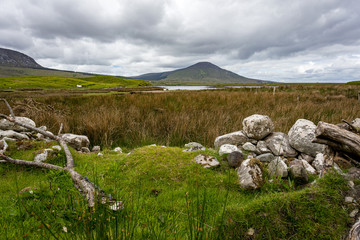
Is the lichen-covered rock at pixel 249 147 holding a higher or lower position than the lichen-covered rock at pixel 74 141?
higher

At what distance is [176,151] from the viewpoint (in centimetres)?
344

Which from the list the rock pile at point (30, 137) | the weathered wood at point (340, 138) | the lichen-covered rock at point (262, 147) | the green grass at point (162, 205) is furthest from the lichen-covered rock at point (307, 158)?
the rock pile at point (30, 137)

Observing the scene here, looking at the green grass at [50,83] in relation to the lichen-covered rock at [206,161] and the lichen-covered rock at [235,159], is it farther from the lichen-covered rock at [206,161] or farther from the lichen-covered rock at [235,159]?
the lichen-covered rock at [235,159]

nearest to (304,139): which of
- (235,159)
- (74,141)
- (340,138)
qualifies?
(235,159)

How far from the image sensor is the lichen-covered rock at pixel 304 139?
337cm

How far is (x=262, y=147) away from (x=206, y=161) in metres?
1.56

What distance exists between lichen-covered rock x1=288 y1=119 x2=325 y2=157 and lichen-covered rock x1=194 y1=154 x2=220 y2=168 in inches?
72.6

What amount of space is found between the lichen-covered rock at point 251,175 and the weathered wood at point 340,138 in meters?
0.90

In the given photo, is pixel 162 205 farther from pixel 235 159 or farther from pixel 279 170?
pixel 279 170

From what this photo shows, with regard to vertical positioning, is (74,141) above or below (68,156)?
below

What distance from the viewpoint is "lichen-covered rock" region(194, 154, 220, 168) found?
9.65ft

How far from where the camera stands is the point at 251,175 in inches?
96.6

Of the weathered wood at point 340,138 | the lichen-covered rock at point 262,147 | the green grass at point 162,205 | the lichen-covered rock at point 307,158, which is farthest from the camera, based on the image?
the lichen-covered rock at point 262,147

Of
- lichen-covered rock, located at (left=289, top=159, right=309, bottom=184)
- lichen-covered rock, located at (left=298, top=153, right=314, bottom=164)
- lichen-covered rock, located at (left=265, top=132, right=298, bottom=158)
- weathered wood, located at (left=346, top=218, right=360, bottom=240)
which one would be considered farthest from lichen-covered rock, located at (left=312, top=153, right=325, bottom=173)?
weathered wood, located at (left=346, top=218, right=360, bottom=240)
